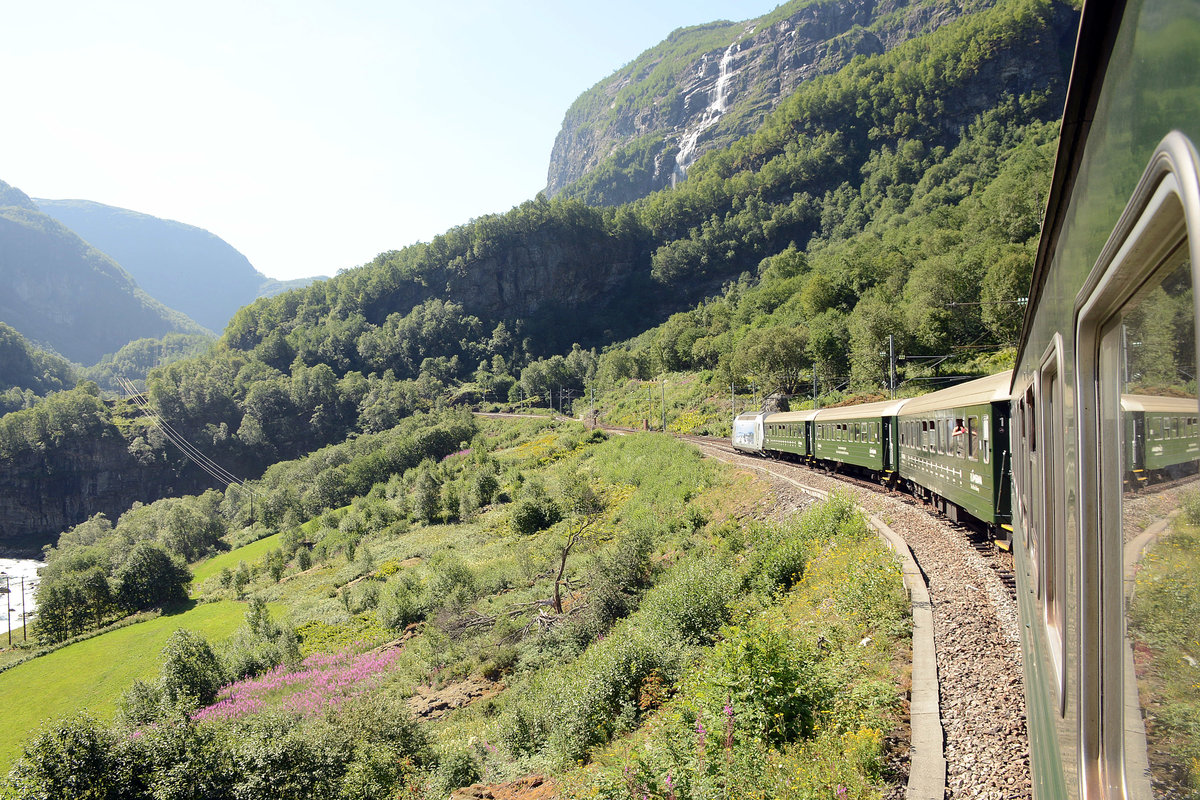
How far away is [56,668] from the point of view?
120ft

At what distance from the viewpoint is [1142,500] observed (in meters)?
1.51

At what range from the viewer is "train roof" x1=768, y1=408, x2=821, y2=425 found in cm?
2888

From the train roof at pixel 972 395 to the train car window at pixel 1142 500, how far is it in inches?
346

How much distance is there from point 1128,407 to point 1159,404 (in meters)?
0.34

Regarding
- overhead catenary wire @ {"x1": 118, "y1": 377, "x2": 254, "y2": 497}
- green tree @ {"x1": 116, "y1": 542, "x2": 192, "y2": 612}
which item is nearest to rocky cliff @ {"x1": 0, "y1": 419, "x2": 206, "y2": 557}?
overhead catenary wire @ {"x1": 118, "y1": 377, "x2": 254, "y2": 497}

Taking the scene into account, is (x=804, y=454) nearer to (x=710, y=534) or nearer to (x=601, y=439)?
(x=710, y=534)

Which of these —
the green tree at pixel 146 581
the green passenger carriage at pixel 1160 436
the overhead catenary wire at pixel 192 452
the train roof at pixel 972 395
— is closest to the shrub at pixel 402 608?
the train roof at pixel 972 395

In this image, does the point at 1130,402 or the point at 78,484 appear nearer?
the point at 1130,402

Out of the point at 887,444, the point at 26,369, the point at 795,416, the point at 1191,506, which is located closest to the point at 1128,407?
the point at 1191,506

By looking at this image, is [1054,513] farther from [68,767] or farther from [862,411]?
[862,411]

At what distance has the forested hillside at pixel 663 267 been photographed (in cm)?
9394

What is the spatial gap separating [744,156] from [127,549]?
519 feet

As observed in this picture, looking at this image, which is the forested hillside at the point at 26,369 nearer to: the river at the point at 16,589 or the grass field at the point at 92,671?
the river at the point at 16,589

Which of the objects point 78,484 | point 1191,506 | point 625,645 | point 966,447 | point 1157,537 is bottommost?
point 78,484
